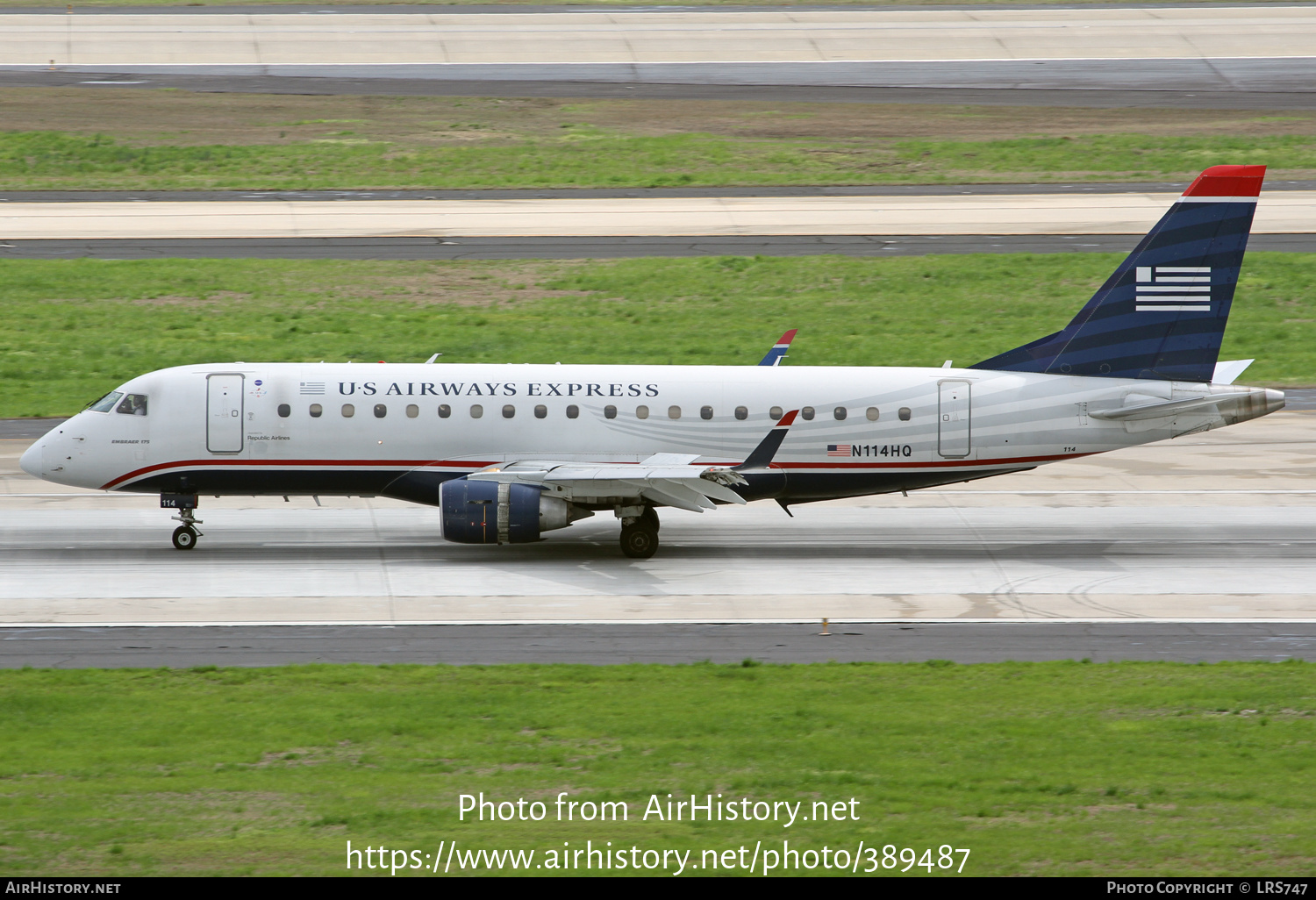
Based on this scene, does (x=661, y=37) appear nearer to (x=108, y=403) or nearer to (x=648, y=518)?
(x=108, y=403)

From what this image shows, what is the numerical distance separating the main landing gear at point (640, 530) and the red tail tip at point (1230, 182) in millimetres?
13133

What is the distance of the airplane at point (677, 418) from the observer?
31.2m

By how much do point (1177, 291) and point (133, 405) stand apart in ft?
71.8

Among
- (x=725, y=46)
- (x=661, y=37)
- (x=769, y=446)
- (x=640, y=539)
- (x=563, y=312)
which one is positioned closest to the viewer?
(x=769, y=446)

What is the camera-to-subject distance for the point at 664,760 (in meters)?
19.5

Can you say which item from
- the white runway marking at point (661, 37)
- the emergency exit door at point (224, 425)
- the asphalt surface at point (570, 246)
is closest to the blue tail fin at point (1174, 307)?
the emergency exit door at point (224, 425)

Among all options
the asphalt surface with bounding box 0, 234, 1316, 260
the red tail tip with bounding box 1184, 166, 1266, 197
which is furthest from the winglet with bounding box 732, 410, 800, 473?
the asphalt surface with bounding box 0, 234, 1316, 260

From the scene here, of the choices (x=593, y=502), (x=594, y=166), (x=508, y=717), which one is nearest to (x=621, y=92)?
(x=594, y=166)

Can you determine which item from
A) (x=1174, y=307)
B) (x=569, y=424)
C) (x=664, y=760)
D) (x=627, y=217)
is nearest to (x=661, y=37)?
(x=627, y=217)

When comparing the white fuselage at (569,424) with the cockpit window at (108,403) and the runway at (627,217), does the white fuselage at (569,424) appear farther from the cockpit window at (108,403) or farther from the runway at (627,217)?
the runway at (627,217)

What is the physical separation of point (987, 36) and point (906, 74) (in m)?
10.1

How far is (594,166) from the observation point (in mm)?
70062

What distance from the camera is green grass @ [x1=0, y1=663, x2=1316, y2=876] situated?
16797mm

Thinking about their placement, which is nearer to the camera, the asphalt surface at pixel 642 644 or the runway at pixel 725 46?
the asphalt surface at pixel 642 644
